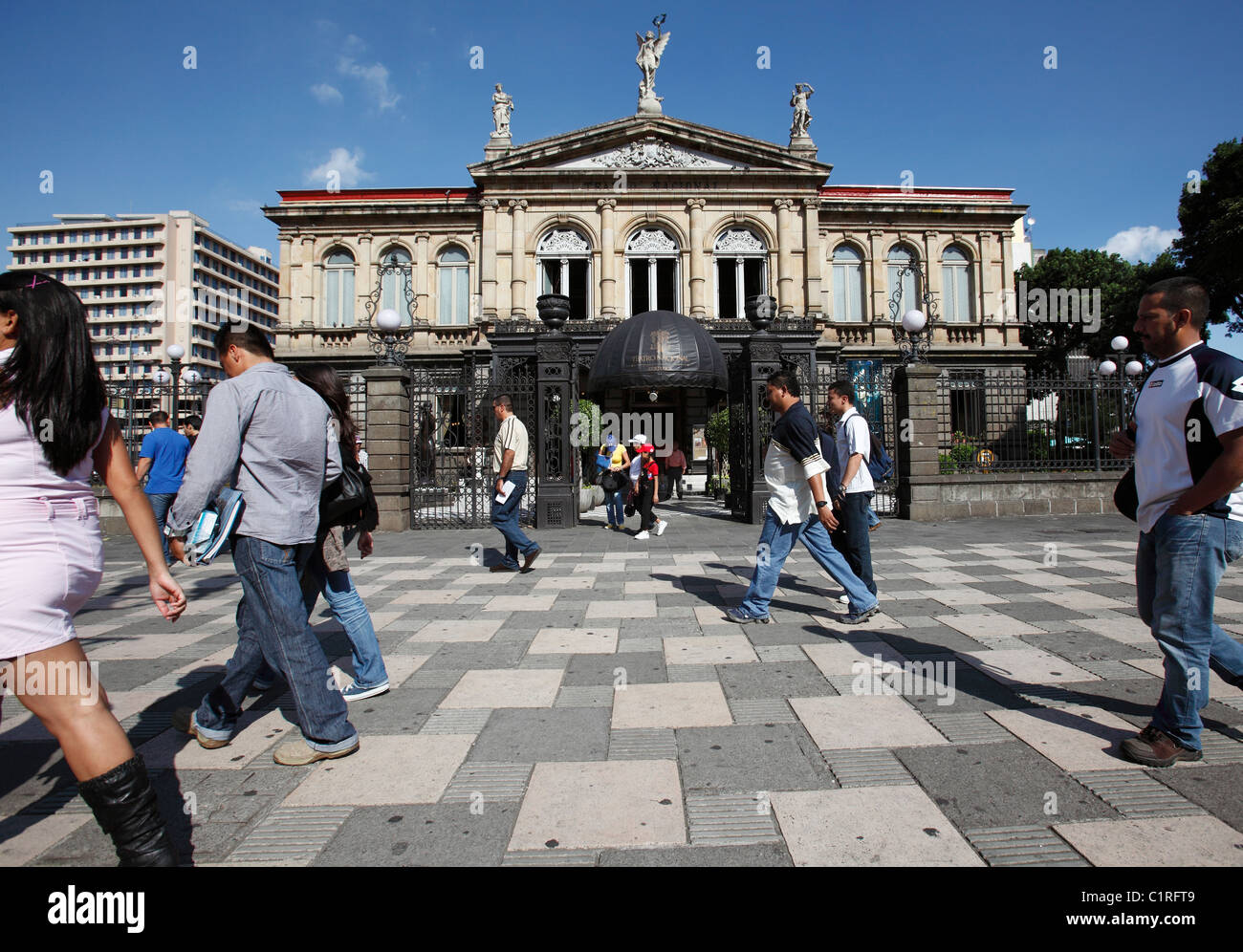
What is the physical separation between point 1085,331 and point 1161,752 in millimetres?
44397

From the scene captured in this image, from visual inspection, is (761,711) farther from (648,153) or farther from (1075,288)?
(1075,288)

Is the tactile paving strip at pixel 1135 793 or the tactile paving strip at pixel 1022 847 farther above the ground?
the tactile paving strip at pixel 1135 793

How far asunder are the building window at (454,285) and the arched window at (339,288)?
410 centimetres

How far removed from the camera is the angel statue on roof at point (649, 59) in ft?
88.9

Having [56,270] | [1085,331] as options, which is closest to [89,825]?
[1085,331]

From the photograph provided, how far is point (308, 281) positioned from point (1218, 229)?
120ft

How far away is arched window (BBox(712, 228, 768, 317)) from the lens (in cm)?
2784

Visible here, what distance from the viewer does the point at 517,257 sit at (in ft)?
90.2

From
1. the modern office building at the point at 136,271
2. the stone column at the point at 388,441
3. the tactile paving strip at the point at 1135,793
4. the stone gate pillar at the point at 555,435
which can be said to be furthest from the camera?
the modern office building at the point at 136,271

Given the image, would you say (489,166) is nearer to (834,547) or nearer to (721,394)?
(721,394)

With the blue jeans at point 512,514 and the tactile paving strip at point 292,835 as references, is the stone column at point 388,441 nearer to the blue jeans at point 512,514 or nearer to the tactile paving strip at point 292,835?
the blue jeans at point 512,514

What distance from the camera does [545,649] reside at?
4.71m

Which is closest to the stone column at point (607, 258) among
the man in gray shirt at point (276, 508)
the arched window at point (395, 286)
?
the arched window at point (395, 286)

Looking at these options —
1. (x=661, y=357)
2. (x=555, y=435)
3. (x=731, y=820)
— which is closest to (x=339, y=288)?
(x=661, y=357)
